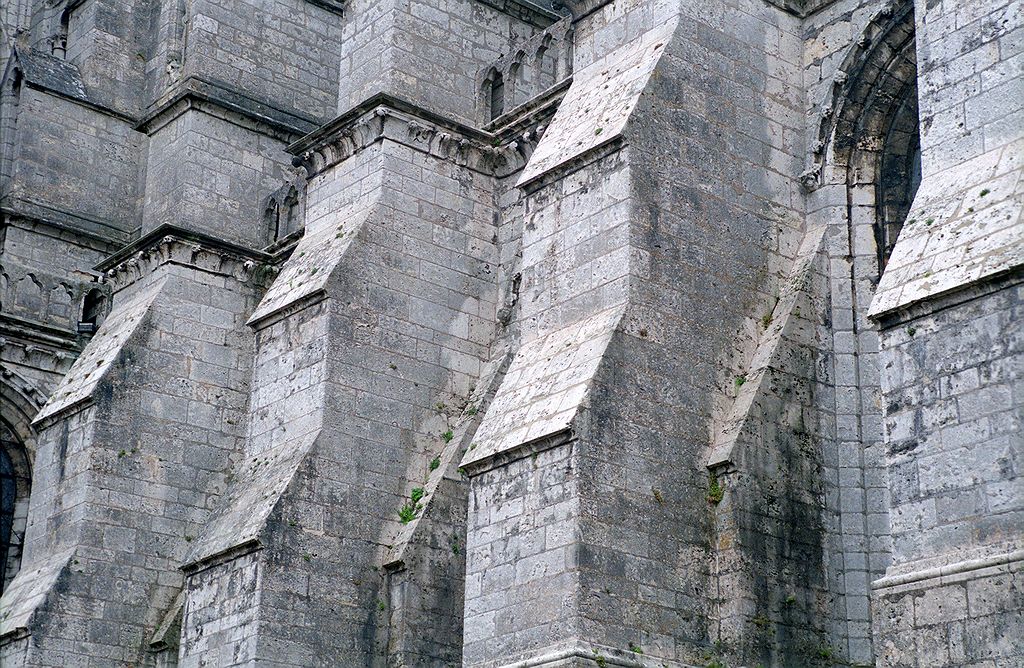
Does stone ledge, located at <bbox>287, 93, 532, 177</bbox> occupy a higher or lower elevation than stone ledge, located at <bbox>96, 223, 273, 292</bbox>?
higher

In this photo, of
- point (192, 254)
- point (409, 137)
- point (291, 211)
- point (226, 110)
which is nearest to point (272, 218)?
point (291, 211)

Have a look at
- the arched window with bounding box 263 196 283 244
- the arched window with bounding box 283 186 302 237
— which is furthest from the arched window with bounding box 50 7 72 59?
the arched window with bounding box 283 186 302 237

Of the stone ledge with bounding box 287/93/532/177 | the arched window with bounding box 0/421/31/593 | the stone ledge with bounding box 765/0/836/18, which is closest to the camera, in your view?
the stone ledge with bounding box 765/0/836/18

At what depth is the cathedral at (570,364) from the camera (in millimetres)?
10414

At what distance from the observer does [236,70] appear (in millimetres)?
19609

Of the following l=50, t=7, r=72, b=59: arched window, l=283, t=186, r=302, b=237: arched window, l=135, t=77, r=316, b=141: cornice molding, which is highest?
l=50, t=7, r=72, b=59: arched window

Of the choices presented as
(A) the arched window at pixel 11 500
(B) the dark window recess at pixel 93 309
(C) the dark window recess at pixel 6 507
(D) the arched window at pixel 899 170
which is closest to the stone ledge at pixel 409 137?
(D) the arched window at pixel 899 170

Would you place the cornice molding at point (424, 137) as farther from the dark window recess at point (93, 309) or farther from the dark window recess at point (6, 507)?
the dark window recess at point (6, 507)

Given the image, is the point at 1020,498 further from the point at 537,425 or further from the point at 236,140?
the point at 236,140

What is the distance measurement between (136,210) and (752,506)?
11.5 metres

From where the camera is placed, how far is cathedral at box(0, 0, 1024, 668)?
10.4 metres

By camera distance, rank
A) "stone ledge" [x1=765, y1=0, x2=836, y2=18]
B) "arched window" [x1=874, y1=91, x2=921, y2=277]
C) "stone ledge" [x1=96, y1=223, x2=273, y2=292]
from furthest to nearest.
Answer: "stone ledge" [x1=96, y1=223, x2=273, y2=292], "stone ledge" [x1=765, y1=0, x2=836, y2=18], "arched window" [x1=874, y1=91, x2=921, y2=277]

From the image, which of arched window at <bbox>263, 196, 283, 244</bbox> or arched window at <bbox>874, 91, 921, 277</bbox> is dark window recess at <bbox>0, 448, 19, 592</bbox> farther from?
arched window at <bbox>874, 91, 921, 277</bbox>

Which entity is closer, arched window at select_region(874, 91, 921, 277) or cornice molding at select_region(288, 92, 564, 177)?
arched window at select_region(874, 91, 921, 277)
